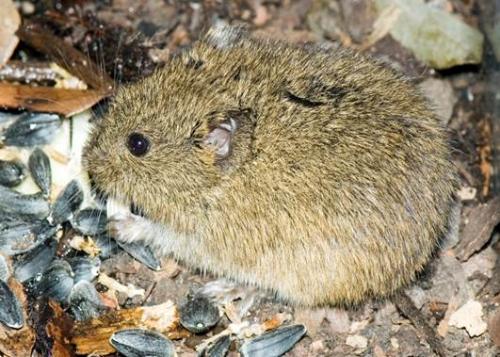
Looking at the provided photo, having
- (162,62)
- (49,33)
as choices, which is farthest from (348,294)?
(49,33)

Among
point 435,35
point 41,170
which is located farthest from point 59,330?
point 435,35

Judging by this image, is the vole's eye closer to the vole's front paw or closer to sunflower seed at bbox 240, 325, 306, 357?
the vole's front paw

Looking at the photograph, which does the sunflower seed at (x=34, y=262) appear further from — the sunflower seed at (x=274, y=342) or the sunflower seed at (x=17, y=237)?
the sunflower seed at (x=274, y=342)

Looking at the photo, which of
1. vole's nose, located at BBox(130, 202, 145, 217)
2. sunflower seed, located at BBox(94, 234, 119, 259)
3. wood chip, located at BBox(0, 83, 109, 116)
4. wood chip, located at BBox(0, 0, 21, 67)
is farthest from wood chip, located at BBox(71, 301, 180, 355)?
wood chip, located at BBox(0, 0, 21, 67)

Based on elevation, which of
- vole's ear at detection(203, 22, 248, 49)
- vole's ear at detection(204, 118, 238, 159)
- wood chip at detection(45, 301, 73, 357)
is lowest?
wood chip at detection(45, 301, 73, 357)

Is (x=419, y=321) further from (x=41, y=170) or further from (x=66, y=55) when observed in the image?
(x=66, y=55)
